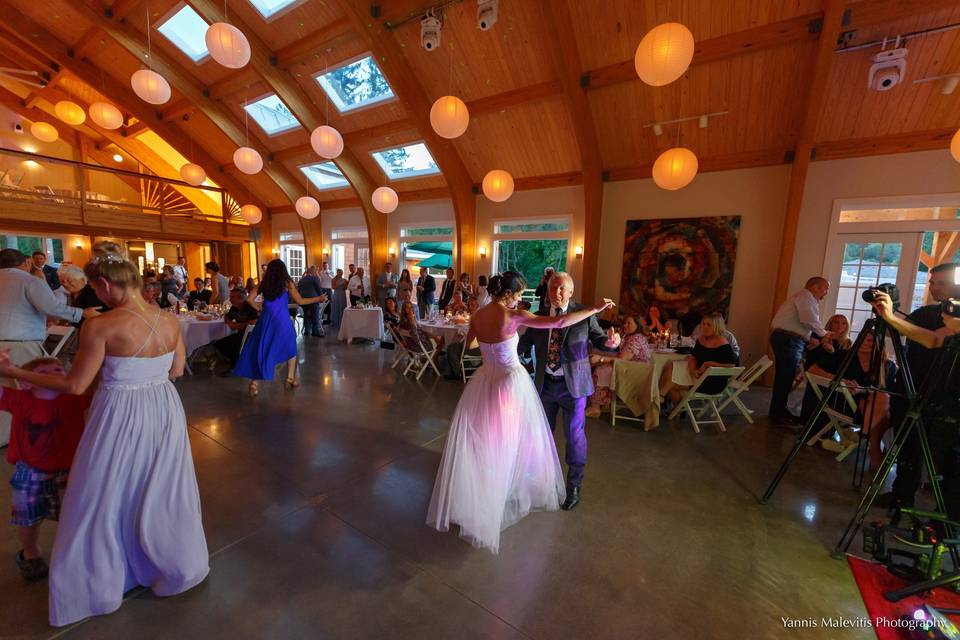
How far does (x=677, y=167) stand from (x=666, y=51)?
68.7 inches

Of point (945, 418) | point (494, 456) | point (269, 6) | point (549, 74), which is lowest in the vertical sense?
point (494, 456)

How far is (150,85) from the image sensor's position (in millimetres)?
5277

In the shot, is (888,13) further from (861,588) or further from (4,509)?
(4,509)

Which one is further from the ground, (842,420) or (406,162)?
(406,162)

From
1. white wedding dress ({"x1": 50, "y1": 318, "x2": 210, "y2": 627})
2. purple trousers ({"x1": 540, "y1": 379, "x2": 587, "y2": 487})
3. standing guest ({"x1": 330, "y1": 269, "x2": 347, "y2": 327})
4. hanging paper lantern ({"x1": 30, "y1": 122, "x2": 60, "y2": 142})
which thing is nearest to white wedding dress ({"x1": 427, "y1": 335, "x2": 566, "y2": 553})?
purple trousers ({"x1": 540, "y1": 379, "x2": 587, "y2": 487})

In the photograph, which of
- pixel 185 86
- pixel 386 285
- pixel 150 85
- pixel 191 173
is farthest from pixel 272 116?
pixel 386 285

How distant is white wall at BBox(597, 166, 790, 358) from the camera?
6.19 metres

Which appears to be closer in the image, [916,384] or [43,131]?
[916,384]

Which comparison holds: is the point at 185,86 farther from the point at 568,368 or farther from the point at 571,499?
the point at 571,499

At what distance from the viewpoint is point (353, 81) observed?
7.87m

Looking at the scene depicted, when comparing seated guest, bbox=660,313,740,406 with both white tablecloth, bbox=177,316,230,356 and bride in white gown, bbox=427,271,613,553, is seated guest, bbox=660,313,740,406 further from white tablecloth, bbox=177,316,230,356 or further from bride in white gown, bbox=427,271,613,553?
white tablecloth, bbox=177,316,230,356

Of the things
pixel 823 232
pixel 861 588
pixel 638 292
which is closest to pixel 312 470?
pixel 861 588

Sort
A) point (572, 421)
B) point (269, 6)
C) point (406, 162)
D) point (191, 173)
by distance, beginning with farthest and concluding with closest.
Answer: point (406, 162) < point (191, 173) < point (269, 6) < point (572, 421)

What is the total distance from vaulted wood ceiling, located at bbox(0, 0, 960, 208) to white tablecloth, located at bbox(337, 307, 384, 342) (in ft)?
11.2
